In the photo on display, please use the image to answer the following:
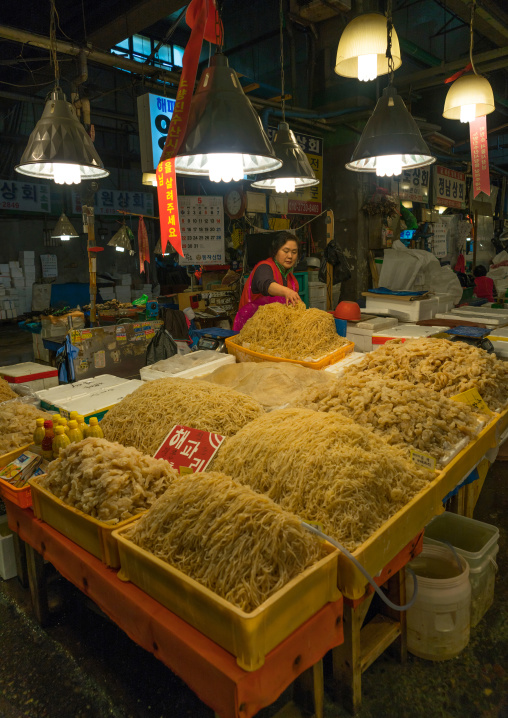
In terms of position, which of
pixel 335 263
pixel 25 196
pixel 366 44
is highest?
pixel 25 196

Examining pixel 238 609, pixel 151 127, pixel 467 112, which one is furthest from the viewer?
pixel 151 127

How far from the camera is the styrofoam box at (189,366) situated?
341cm

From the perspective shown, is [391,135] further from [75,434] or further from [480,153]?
[480,153]

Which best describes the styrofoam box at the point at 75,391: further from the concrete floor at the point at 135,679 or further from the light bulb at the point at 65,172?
the light bulb at the point at 65,172

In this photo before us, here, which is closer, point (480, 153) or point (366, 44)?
point (366, 44)

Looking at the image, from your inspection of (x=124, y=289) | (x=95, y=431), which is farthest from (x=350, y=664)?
(x=124, y=289)

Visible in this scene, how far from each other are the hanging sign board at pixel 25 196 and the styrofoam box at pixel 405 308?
1181 cm

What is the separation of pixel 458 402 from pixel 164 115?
5258 millimetres

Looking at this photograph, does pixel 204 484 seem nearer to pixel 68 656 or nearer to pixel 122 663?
pixel 122 663

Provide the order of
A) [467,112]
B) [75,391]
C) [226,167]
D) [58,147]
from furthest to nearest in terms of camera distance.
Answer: [467,112] → [75,391] → [58,147] → [226,167]

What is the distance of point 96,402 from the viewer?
9.84 ft

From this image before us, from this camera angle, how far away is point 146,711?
196 cm

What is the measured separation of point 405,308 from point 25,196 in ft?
40.6

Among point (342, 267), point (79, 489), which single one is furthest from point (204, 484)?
point (342, 267)
